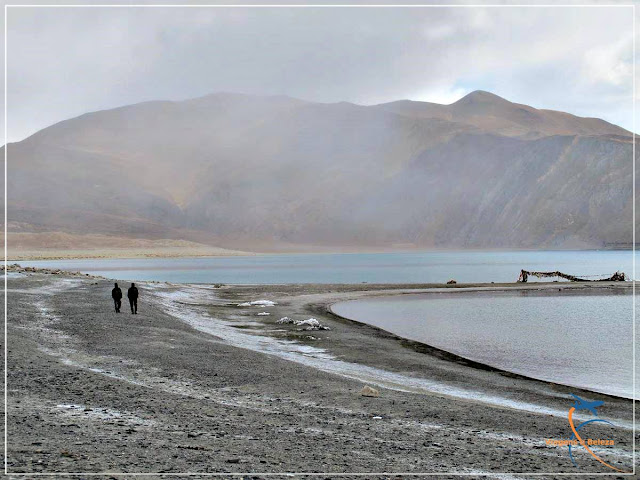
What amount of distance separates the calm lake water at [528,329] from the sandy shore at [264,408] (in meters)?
2.25

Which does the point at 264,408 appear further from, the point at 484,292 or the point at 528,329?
the point at 484,292

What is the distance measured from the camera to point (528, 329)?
89.7 ft

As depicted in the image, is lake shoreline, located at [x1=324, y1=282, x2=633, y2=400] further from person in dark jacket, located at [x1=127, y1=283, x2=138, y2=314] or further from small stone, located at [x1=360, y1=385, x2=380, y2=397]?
person in dark jacket, located at [x1=127, y1=283, x2=138, y2=314]

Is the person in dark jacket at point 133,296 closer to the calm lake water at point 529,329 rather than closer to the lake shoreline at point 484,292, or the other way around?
the lake shoreline at point 484,292

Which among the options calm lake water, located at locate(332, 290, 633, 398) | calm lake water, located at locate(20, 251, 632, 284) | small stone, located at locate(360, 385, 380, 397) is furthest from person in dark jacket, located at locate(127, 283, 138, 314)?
calm lake water, located at locate(20, 251, 632, 284)

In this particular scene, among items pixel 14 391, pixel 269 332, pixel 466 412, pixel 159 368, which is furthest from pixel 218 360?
pixel 269 332

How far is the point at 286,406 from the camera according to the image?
11039 millimetres

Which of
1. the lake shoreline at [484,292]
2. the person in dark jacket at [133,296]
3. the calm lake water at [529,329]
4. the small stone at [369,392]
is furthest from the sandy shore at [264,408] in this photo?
the calm lake water at [529,329]

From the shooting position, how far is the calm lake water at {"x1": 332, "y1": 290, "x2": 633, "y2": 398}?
59.2 feet

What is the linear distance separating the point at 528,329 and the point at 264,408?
19709mm

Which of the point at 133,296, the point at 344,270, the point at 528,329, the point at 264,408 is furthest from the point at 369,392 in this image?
the point at 344,270

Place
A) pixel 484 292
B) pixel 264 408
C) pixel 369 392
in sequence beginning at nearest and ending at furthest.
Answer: pixel 264 408
pixel 369 392
pixel 484 292

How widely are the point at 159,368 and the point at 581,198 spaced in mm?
185562

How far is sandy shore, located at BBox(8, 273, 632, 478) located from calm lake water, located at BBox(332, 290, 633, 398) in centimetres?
225
